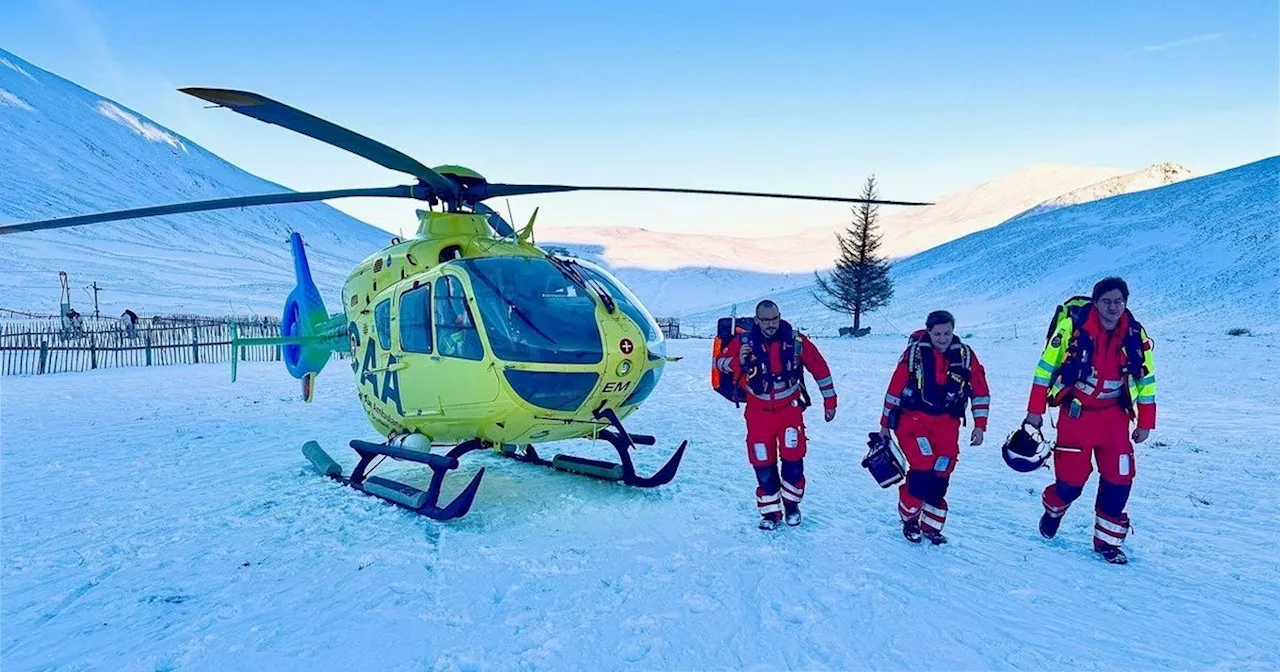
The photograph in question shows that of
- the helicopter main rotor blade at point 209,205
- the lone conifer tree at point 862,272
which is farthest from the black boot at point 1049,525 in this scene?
the lone conifer tree at point 862,272

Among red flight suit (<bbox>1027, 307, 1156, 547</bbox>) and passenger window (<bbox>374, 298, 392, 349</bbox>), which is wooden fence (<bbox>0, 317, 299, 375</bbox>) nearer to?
passenger window (<bbox>374, 298, 392, 349</bbox>)

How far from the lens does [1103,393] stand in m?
4.50

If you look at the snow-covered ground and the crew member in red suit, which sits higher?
the crew member in red suit

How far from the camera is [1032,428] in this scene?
472 cm

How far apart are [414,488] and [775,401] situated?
11.1 feet

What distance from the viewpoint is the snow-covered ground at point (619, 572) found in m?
3.36

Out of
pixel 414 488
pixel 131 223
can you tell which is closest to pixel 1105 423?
pixel 414 488

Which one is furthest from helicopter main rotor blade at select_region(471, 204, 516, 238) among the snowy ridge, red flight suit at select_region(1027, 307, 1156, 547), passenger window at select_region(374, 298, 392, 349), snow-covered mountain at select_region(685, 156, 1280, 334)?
the snowy ridge

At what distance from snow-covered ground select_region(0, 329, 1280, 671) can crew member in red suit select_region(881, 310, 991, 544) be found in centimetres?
29

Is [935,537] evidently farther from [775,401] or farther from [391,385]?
[391,385]

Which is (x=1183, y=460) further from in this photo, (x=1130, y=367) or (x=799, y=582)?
(x=799, y=582)

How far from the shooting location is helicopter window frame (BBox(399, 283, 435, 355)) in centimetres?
568

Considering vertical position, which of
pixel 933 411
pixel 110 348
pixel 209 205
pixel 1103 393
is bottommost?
pixel 110 348

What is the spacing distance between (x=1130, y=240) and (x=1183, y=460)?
5063 centimetres
